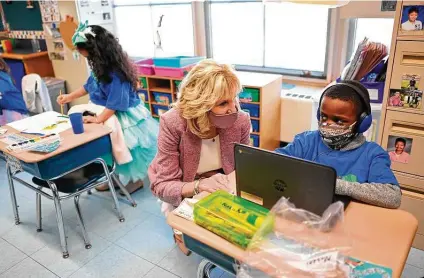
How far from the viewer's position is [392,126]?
195 centimetres

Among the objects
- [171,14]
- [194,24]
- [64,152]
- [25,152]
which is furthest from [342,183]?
[171,14]

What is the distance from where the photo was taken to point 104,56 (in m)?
2.44

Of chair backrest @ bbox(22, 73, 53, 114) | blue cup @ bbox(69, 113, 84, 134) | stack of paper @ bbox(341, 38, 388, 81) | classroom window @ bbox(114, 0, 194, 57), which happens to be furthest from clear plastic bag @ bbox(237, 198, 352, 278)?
classroom window @ bbox(114, 0, 194, 57)

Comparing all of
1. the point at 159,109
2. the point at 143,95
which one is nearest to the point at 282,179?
the point at 159,109

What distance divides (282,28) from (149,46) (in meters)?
1.67

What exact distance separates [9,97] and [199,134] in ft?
7.65

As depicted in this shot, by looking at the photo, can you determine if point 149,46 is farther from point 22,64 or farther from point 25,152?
point 25,152

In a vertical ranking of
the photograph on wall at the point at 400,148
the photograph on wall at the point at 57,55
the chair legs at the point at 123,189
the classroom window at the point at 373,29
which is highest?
the classroom window at the point at 373,29

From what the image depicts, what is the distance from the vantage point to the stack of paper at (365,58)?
2023mm

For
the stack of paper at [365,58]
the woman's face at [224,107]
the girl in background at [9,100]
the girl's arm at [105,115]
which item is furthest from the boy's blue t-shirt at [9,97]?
the stack of paper at [365,58]

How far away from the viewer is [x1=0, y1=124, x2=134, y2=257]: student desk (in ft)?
6.28

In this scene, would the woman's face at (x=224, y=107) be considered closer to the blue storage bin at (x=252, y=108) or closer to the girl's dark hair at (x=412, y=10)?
the girl's dark hair at (x=412, y=10)

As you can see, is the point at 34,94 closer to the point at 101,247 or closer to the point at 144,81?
the point at 144,81

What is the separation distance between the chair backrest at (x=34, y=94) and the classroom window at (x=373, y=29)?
2.76m
